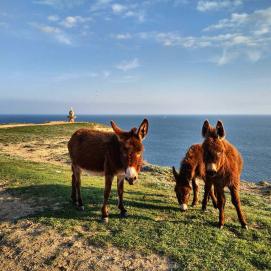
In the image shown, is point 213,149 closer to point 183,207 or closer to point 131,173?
point 131,173

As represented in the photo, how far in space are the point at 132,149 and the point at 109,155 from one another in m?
1.48

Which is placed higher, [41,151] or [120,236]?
[120,236]

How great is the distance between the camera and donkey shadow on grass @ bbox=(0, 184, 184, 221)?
12.2 metres

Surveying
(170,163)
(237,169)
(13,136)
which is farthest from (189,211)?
(170,163)

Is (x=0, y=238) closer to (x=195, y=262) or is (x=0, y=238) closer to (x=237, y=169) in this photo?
(x=195, y=262)

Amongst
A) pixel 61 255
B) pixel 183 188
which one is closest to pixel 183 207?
pixel 183 188

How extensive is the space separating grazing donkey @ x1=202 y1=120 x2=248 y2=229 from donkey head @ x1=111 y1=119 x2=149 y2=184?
2143 millimetres

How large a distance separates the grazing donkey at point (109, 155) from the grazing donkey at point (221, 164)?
6.90 ft

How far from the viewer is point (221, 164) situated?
35.4 ft

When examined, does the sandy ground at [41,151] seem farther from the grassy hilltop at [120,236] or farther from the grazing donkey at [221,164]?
the grazing donkey at [221,164]

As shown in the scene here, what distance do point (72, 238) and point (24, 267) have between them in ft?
5.27

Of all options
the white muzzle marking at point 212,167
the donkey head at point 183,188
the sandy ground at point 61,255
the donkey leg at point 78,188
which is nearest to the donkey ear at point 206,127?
the white muzzle marking at point 212,167

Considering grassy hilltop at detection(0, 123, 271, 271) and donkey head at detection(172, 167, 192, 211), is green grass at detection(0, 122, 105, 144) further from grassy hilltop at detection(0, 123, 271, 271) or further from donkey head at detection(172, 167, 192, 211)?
donkey head at detection(172, 167, 192, 211)

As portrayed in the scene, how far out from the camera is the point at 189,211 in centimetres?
1307
